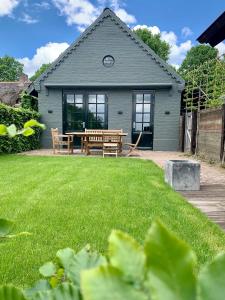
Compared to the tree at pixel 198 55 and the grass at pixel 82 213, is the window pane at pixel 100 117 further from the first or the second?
the tree at pixel 198 55

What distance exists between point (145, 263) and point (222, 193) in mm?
5424

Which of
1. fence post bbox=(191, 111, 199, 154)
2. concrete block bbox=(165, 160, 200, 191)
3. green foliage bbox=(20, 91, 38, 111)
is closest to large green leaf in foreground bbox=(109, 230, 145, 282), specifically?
concrete block bbox=(165, 160, 200, 191)

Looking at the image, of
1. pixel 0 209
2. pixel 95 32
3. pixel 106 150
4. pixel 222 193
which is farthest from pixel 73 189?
pixel 95 32

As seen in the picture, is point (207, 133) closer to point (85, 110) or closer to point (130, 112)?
point (130, 112)

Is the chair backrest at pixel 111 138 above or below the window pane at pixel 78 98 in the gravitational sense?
below

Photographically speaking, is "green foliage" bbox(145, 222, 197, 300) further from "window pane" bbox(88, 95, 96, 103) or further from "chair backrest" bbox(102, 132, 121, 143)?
"window pane" bbox(88, 95, 96, 103)

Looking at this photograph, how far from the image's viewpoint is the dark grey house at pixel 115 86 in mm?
14516

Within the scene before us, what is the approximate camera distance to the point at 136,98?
574 inches

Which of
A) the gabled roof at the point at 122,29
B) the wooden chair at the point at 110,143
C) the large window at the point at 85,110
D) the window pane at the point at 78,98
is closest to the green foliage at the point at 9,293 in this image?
the wooden chair at the point at 110,143

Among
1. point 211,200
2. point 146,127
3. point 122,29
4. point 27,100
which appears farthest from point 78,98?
point 211,200

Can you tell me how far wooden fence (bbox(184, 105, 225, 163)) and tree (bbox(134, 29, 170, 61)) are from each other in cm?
2477

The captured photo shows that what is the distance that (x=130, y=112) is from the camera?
1462 centimetres

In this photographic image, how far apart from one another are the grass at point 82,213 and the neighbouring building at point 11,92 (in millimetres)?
21217

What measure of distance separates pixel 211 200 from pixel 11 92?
2550cm
